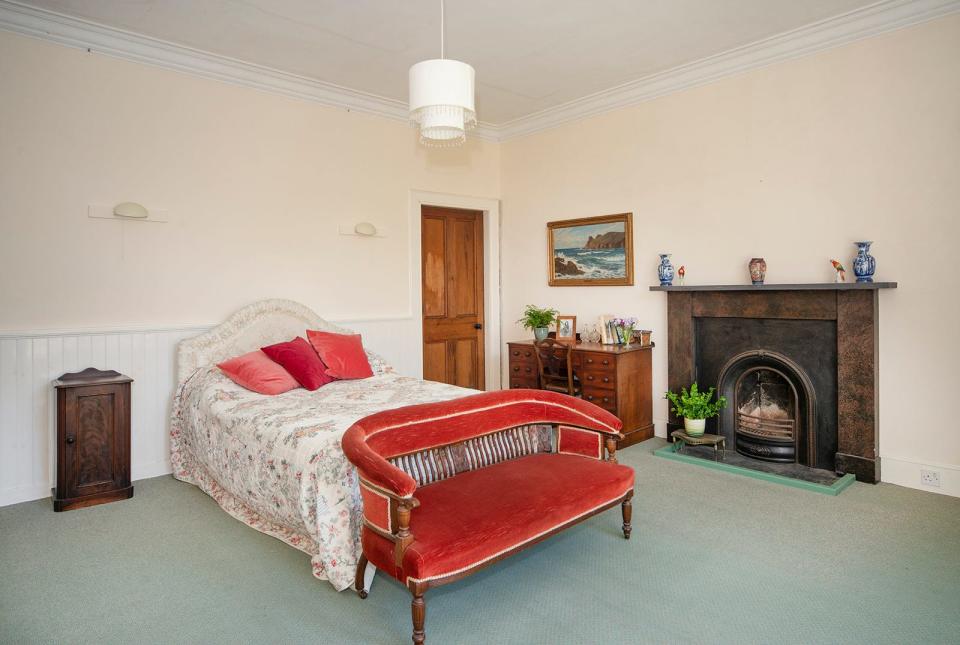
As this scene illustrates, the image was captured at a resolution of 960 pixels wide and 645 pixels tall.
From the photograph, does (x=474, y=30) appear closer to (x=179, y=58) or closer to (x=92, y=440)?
(x=179, y=58)

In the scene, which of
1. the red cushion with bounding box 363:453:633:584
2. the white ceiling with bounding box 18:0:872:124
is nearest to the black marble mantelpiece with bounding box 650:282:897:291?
the white ceiling with bounding box 18:0:872:124

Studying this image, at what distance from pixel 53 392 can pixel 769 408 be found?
199 inches

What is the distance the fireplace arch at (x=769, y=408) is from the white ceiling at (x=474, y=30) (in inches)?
93.2

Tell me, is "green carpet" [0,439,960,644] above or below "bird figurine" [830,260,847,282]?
below

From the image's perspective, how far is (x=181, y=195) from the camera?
449 centimetres

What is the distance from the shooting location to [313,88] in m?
5.15

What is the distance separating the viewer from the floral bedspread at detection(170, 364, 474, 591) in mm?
2650

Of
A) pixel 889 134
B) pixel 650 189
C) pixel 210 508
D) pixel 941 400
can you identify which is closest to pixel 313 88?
pixel 650 189

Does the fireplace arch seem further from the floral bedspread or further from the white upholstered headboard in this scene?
the white upholstered headboard

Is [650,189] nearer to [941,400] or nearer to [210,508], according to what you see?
[941,400]

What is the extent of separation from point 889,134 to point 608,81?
221cm

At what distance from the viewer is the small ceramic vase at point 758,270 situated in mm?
4406

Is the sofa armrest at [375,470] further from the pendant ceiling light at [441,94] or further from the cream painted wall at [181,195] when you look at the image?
the cream painted wall at [181,195]

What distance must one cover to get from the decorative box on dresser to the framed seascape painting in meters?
3.90
